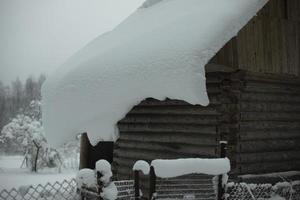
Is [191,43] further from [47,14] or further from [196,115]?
[47,14]

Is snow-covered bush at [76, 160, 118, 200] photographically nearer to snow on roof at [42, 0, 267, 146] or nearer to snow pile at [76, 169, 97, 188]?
snow pile at [76, 169, 97, 188]

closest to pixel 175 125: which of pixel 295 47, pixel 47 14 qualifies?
pixel 295 47

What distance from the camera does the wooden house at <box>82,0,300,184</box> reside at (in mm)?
8469

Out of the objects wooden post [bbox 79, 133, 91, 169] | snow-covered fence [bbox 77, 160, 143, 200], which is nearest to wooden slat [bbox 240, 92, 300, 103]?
snow-covered fence [bbox 77, 160, 143, 200]

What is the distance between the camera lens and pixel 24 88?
83.8 metres

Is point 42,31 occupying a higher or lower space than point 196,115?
higher

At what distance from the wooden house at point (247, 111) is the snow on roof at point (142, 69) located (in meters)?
0.48

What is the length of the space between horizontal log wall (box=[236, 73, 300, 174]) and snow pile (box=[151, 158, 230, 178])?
8.95 feet

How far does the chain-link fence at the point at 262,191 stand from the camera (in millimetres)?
7406

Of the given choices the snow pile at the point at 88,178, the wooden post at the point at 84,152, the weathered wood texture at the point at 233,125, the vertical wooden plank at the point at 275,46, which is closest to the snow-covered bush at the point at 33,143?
the wooden post at the point at 84,152

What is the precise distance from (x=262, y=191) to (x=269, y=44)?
2.79 metres

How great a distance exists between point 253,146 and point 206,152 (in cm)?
95

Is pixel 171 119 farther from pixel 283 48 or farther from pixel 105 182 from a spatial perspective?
pixel 105 182

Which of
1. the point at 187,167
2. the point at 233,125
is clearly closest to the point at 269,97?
the point at 233,125
